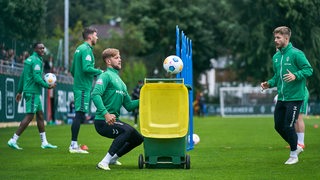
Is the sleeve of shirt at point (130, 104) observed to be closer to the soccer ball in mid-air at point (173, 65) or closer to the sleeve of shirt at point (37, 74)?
the soccer ball in mid-air at point (173, 65)

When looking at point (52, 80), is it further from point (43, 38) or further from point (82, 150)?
point (43, 38)

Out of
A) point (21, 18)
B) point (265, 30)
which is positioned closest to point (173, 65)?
point (21, 18)

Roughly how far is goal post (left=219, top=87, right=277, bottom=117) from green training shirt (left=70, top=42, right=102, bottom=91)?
140ft

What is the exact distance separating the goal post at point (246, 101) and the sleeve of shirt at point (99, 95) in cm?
4635

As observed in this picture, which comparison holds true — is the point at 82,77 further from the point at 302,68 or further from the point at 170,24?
the point at 170,24

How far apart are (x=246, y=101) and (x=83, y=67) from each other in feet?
149

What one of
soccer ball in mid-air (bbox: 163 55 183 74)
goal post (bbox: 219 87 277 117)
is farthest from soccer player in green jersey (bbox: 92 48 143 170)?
goal post (bbox: 219 87 277 117)

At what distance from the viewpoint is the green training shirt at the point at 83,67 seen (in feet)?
47.5

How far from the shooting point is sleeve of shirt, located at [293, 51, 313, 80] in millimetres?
12055

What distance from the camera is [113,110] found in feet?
36.4

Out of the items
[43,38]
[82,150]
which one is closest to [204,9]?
[43,38]

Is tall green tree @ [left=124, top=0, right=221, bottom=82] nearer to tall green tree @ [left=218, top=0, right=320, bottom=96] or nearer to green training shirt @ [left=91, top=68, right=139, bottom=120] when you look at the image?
tall green tree @ [left=218, top=0, right=320, bottom=96]

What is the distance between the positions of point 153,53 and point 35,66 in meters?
59.9

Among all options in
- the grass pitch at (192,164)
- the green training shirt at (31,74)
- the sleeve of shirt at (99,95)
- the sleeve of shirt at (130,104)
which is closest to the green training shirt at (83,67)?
the green training shirt at (31,74)
